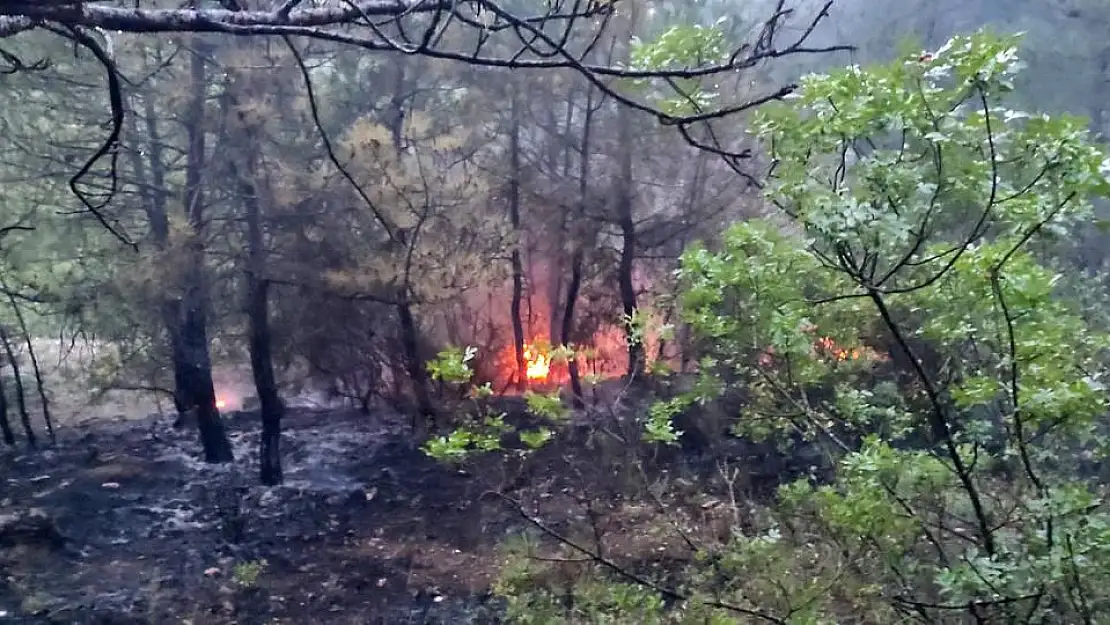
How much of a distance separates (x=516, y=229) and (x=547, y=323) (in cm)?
141

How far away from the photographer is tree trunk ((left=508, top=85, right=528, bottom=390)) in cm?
950

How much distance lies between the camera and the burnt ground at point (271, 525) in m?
6.30

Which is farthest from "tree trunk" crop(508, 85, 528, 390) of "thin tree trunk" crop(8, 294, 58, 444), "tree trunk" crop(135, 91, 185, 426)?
"thin tree trunk" crop(8, 294, 58, 444)

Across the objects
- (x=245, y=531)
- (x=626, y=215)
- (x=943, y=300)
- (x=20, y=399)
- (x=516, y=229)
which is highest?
(x=626, y=215)

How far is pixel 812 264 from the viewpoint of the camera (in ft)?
11.2

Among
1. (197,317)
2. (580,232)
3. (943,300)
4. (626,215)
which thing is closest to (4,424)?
(197,317)

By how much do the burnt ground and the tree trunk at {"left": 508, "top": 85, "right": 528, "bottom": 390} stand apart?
1.43m

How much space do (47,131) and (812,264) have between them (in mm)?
7394

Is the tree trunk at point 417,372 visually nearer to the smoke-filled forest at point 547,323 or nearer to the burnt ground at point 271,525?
the smoke-filled forest at point 547,323

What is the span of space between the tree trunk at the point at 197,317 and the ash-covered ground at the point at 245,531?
1.26 feet

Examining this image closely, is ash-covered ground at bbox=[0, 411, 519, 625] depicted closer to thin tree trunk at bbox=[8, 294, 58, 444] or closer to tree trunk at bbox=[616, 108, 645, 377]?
thin tree trunk at bbox=[8, 294, 58, 444]

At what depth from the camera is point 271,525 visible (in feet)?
25.6

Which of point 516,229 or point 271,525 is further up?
point 516,229

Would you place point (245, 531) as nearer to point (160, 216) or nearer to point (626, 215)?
point (160, 216)
